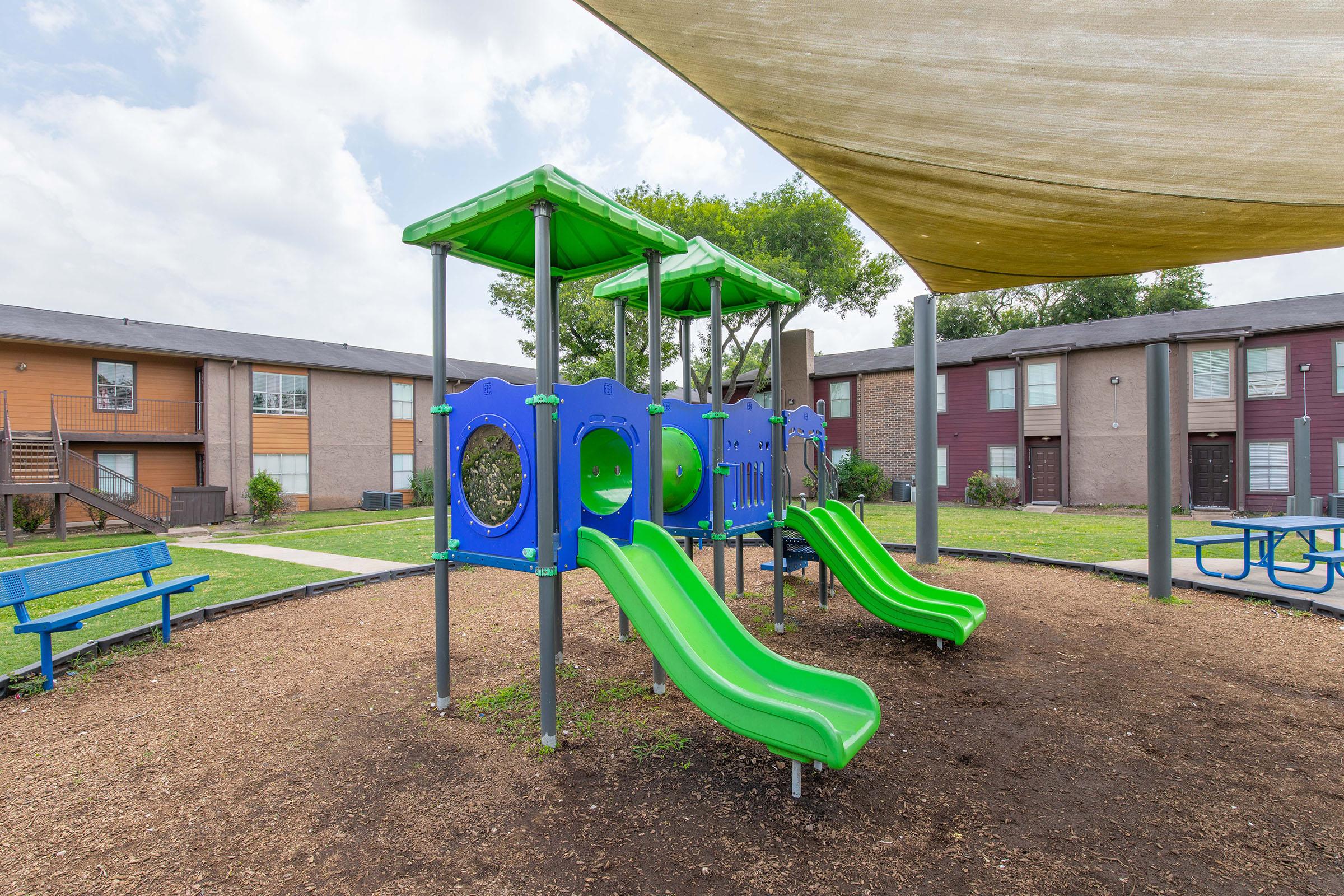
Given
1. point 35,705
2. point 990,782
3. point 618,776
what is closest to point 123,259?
point 35,705

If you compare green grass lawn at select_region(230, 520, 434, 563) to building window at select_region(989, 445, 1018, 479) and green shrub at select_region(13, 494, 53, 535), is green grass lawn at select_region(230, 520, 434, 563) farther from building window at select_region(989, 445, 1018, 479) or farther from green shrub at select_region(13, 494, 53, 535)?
building window at select_region(989, 445, 1018, 479)

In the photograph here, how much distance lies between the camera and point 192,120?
12344 mm

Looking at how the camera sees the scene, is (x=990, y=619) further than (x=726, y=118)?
Yes

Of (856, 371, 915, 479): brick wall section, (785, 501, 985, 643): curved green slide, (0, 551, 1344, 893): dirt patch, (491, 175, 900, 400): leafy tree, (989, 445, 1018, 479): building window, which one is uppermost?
(491, 175, 900, 400): leafy tree

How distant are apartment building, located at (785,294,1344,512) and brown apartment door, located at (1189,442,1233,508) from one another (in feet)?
0.14

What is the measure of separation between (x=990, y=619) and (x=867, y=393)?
20771mm

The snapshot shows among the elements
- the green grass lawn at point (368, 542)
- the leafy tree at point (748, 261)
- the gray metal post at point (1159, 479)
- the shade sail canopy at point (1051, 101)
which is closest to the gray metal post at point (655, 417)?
the shade sail canopy at point (1051, 101)

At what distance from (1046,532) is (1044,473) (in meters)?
9.74

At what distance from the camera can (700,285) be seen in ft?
23.1

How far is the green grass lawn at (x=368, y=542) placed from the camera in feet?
39.9

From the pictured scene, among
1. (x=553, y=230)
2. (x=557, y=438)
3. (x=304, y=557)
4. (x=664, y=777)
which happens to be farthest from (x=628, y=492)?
(x=304, y=557)

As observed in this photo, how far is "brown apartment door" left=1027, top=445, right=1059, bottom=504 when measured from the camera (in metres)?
22.3

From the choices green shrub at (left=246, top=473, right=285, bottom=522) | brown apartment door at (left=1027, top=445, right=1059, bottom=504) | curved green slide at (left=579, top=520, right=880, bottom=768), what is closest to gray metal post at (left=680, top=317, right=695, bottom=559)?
curved green slide at (left=579, top=520, right=880, bottom=768)

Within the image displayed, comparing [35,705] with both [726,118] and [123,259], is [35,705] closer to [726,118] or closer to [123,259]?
[726,118]
